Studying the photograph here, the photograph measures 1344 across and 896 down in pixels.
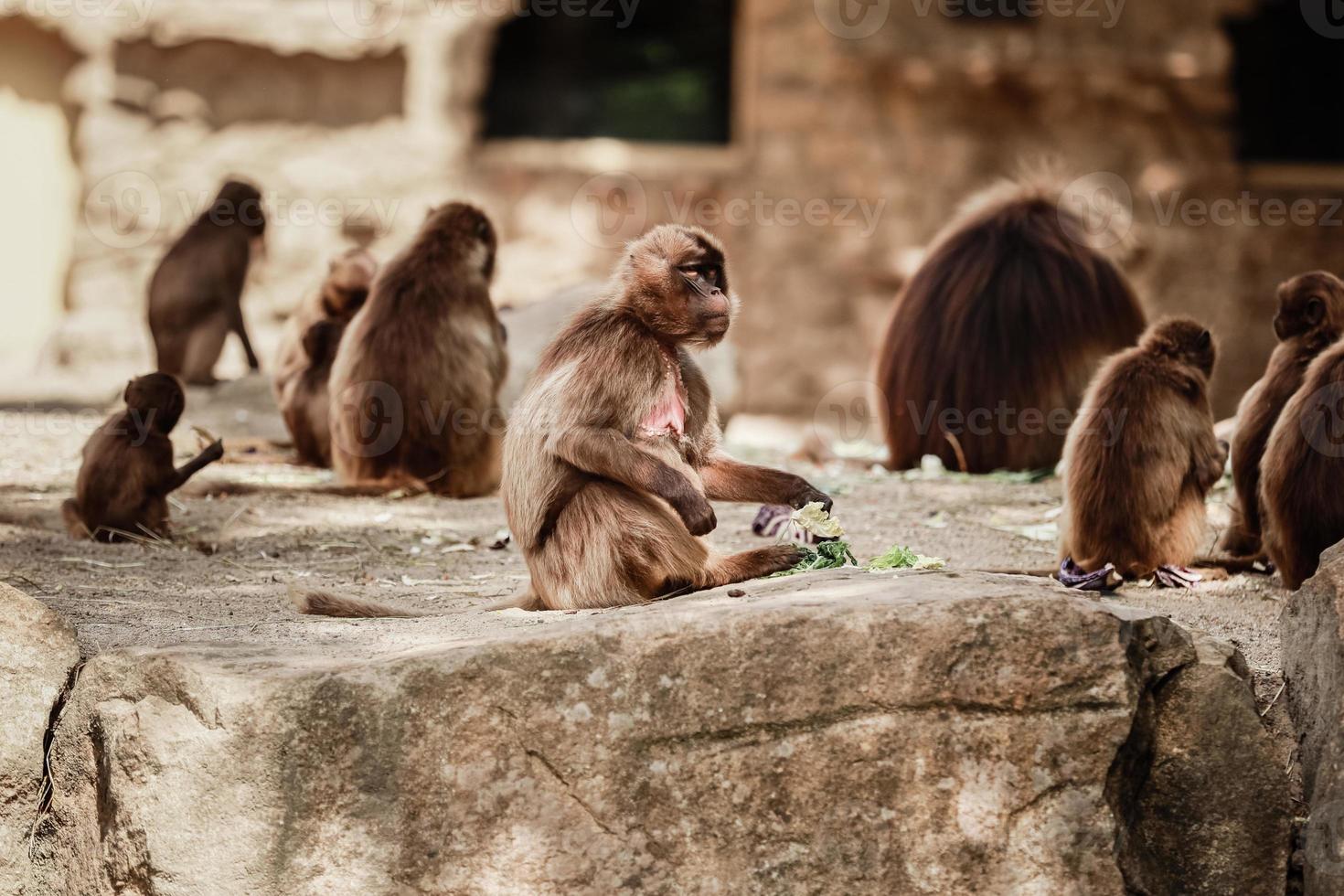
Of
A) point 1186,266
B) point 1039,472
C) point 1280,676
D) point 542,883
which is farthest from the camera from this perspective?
point 1186,266

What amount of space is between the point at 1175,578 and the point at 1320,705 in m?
1.33

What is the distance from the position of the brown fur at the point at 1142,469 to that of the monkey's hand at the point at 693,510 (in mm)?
1759

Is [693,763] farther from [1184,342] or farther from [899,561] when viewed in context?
[1184,342]

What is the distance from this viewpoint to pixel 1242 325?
1412 cm

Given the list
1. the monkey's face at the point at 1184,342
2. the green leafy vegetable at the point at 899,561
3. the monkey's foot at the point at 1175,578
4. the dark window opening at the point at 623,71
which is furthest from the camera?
the dark window opening at the point at 623,71

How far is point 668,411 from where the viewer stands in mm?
4703

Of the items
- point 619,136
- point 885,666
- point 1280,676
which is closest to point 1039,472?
point 1280,676

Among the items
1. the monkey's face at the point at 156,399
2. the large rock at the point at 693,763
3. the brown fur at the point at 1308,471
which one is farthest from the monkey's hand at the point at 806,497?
the monkey's face at the point at 156,399

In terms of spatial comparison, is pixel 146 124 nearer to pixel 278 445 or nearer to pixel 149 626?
pixel 278 445

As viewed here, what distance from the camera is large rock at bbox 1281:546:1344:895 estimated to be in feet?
13.0

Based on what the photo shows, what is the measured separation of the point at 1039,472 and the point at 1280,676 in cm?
416

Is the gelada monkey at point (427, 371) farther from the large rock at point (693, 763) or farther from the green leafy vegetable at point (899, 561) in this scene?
the large rock at point (693, 763)

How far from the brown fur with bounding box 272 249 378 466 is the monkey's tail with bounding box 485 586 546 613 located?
343cm

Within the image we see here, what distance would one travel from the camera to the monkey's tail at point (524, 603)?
15.6 feet
